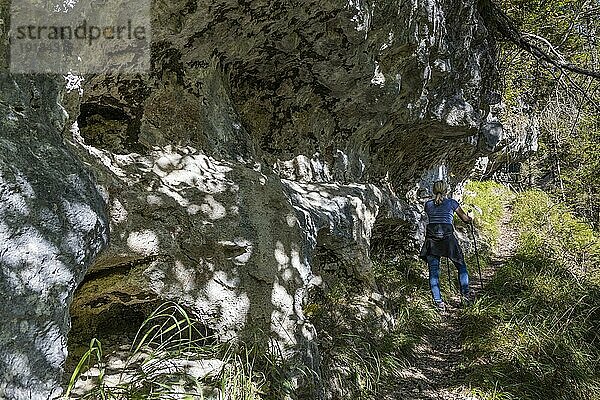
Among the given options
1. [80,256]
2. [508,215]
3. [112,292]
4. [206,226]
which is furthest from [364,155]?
[508,215]

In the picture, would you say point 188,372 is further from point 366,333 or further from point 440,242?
point 440,242

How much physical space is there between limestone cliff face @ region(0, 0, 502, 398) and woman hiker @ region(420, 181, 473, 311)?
2.77 feet

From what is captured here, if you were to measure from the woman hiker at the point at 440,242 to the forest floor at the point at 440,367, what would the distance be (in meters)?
0.41

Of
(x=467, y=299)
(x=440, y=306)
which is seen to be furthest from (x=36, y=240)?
(x=467, y=299)

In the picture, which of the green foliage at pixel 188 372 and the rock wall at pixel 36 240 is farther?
the green foliage at pixel 188 372

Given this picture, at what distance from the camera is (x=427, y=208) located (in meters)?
7.79

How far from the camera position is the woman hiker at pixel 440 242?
7543 millimetres

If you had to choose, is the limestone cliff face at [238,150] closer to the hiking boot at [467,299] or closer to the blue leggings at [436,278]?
the blue leggings at [436,278]

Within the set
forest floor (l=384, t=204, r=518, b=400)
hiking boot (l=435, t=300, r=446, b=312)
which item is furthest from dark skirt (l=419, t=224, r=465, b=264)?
forest floor (l=384, t=204, r=518, b=400)


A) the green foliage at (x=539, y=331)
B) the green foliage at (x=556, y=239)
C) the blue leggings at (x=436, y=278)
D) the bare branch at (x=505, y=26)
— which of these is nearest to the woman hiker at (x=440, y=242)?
the blue leggings at (x=436, y=278)

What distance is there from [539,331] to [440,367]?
1.20 meters

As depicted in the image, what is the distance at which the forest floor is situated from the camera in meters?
4.96

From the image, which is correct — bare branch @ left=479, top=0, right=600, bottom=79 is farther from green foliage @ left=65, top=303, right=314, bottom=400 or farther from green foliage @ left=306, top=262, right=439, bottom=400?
green foliage @ left=65, top=303, right=314, bottom=400

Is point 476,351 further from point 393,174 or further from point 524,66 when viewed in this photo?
point 524,66
